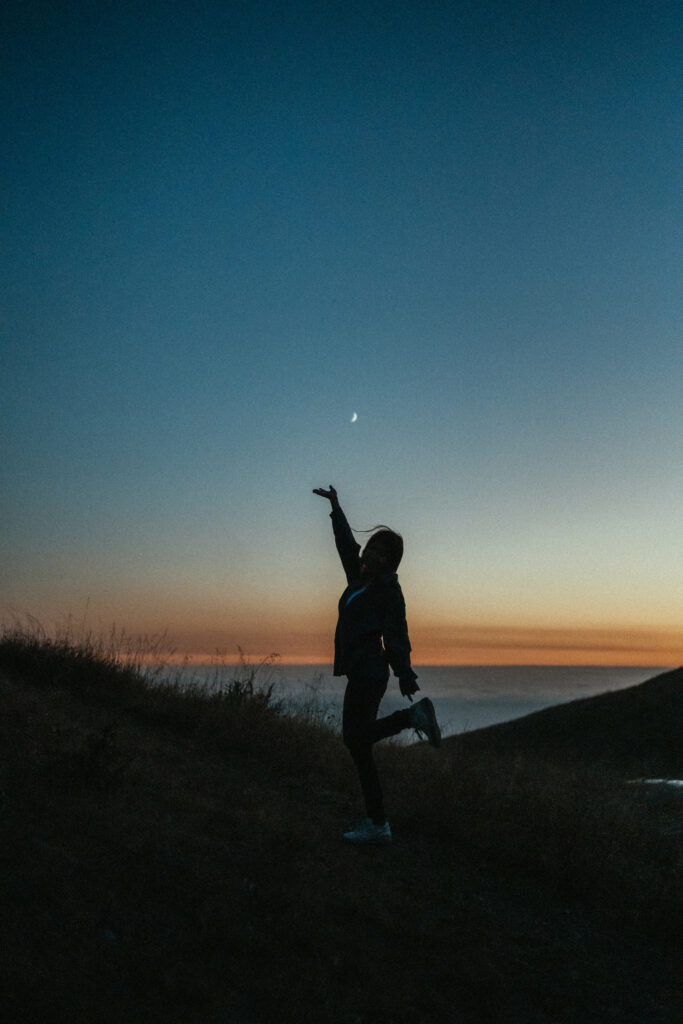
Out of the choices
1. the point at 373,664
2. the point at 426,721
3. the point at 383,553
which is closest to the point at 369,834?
the point at 426,721

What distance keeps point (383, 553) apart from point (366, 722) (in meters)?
1.11

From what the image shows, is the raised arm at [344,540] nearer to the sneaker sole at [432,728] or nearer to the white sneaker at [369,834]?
the sneaker sole at [432,728]

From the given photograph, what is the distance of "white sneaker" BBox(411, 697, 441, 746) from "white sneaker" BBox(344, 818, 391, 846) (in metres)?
0.72

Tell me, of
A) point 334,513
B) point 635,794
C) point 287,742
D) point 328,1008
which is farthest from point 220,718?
point 328,1008

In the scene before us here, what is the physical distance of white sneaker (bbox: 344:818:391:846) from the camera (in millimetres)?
4957

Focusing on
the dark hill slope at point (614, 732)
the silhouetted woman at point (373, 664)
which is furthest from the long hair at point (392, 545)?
the dark hill slope at point (614, 732)

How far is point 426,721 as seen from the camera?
189 inches

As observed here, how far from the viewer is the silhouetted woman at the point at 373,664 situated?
4.86 m

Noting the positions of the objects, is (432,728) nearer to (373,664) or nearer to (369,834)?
(373,664)

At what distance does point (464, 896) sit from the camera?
452 cm

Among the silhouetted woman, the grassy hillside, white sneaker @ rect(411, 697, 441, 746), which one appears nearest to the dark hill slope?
the grassy hillside

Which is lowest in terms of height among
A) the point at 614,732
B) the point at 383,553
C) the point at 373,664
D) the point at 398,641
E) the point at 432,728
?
the point at 614,732

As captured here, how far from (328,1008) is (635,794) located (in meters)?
5.17

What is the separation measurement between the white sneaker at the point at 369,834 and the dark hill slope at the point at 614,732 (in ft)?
17.2
